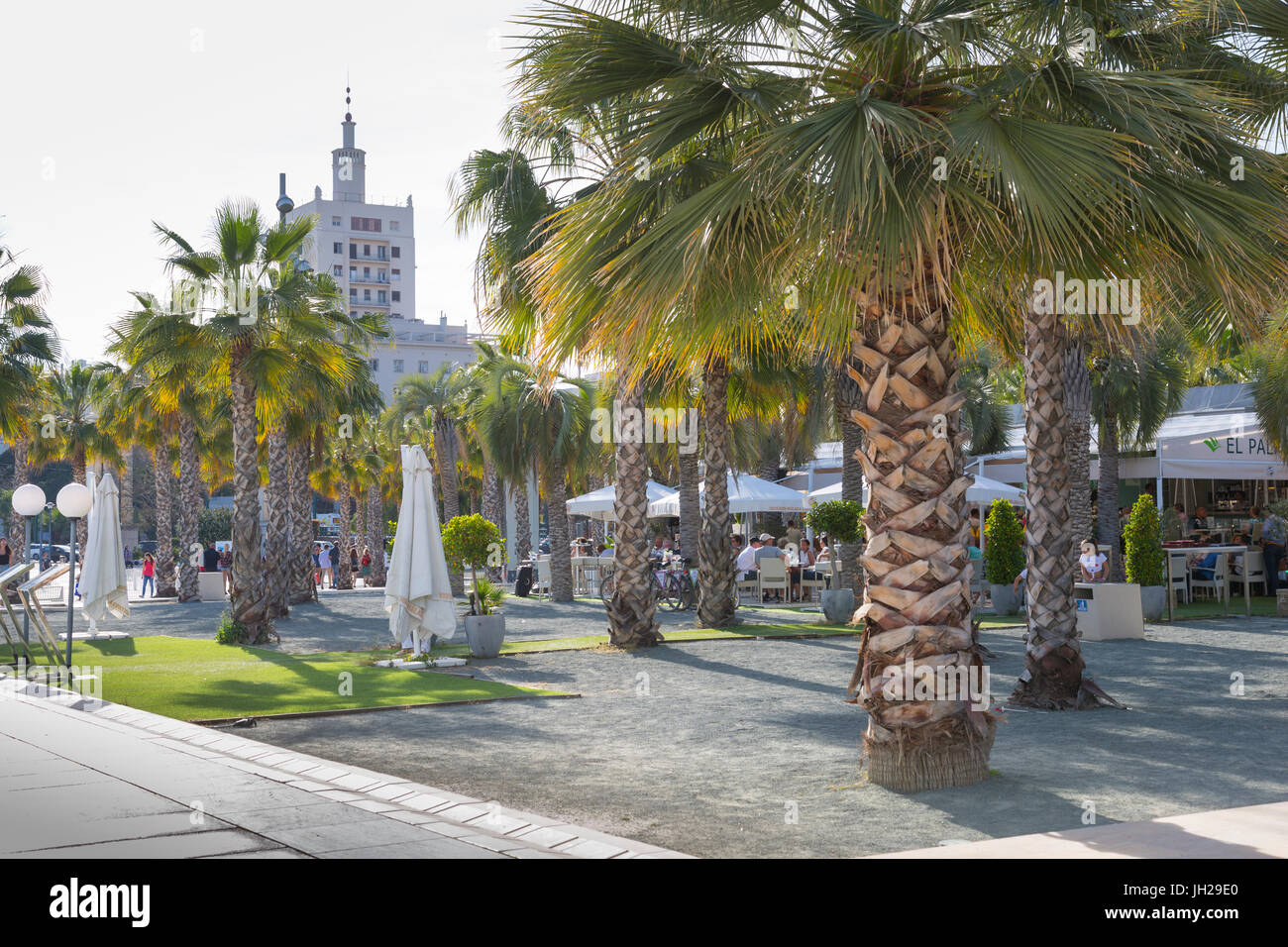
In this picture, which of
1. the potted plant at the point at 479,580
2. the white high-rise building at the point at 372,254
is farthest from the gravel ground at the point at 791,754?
the white high-rise building at the point at 372,254

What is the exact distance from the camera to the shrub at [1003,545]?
19609mm

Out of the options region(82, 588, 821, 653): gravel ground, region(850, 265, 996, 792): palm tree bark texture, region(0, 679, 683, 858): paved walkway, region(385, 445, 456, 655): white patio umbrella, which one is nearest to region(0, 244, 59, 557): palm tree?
region(82, 588, 821, 653): gravel ground

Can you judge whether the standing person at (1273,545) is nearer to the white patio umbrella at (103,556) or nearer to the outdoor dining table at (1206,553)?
the outdoor dining table at (1206,553)

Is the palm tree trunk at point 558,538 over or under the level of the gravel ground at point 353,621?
over

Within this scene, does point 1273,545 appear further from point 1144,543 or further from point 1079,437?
point 1144,543

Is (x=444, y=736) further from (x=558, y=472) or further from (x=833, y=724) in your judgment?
(x=558, y=472)

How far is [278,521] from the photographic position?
26.1 meters

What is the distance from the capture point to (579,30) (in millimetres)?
6957

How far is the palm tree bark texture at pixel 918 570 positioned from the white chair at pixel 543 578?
78.6 feet

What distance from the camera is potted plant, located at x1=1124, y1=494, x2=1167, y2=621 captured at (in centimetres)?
1803

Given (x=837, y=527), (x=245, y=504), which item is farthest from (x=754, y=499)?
(x=245, y=504)

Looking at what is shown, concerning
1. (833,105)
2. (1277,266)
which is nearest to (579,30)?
(833,105)
